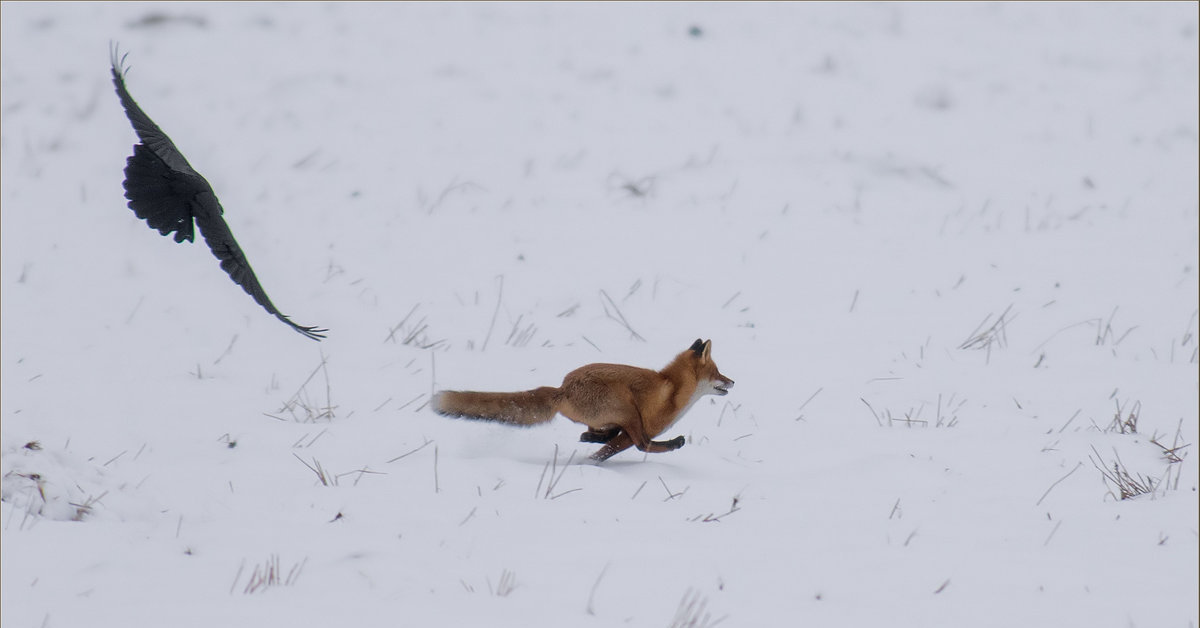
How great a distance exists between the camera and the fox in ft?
12.8

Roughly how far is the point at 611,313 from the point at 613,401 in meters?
2.58

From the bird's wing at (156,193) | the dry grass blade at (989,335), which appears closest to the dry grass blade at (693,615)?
the bird's wing at (156,193)

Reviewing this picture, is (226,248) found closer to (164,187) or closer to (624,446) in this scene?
(164,187)

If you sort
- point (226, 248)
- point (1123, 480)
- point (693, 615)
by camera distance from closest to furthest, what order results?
point (693, 615) < point (226, 248) < point (1123, 480)

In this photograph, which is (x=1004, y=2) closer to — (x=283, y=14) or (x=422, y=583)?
(x=283, y=14)

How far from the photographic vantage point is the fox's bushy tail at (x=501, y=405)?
387 cm

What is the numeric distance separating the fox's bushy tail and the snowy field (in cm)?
18

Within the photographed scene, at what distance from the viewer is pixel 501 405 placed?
3.92 m

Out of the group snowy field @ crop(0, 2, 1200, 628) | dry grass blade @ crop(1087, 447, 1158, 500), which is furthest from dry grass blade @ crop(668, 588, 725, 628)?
dry grass blade @ crop(1087, 447, 1158, 500)

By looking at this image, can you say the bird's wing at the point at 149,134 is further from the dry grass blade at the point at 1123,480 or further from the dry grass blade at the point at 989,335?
the dry grass blade at the point at 989,335

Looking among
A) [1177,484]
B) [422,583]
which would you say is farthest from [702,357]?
[1177,484]

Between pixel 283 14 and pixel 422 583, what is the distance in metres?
10.0

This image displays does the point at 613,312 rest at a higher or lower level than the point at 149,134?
lower

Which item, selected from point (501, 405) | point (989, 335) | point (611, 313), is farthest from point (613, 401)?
point (989, 335)
